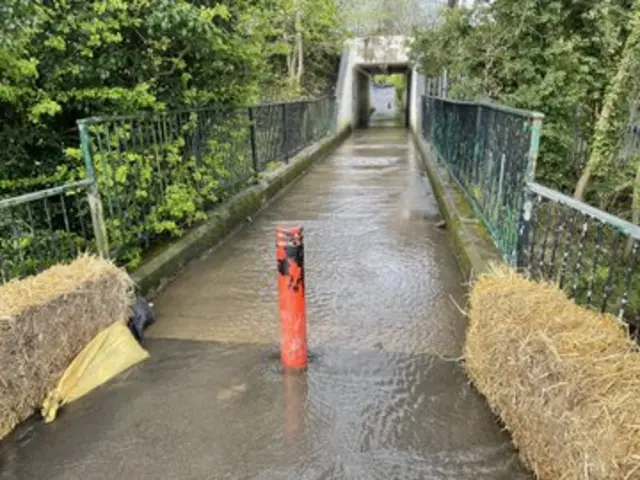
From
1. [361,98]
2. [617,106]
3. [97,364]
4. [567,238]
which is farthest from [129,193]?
[361,98]

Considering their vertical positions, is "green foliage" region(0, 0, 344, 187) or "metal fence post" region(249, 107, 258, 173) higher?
"green foliage" region(0, 0, 344, 187)

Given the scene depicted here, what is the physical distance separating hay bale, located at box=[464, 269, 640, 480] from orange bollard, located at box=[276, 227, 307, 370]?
97cm

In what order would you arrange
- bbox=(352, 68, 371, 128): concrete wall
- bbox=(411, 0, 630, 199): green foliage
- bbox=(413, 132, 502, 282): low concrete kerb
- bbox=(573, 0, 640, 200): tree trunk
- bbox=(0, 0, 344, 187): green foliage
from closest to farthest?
bbox=(0, 0, 344, 187): green foliage → bbox=(413, 132, 502, 282): low concrete kerb → bbox=(573, 0, 640, 200): tree trunk → bbox=(411, 0, 630, 199): green foliage → bbox=(352, 68, 371, 128): concrete wall

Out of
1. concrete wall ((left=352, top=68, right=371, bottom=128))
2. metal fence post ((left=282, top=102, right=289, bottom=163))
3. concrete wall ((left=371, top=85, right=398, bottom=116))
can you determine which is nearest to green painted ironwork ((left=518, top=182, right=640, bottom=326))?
metal fence post ((left=282, top=102, right=289, bottom=163))

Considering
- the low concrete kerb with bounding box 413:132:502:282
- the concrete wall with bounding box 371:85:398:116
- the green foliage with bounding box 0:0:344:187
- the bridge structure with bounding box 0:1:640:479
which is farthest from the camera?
the concrete wall with bounding box 371:85:398:116

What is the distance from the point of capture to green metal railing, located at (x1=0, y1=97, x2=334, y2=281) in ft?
11.6

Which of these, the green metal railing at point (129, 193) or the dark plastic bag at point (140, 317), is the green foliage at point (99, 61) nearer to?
the green metal railing at point (129, 193)

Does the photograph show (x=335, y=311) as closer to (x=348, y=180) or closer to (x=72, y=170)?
(x=72, y=170)

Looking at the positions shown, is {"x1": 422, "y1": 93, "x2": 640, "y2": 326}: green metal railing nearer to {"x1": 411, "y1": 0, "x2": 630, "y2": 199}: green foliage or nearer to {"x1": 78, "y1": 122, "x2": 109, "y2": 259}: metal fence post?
{"x1": 411, "y1": 0, "x2": 630, "y2": 199}: green foliage

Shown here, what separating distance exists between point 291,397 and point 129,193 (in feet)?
7.74

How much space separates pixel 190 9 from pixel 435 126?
22.8ft

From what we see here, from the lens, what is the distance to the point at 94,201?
3.71 meters

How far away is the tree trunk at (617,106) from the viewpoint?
5.68 meters

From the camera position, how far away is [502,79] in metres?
6.86
